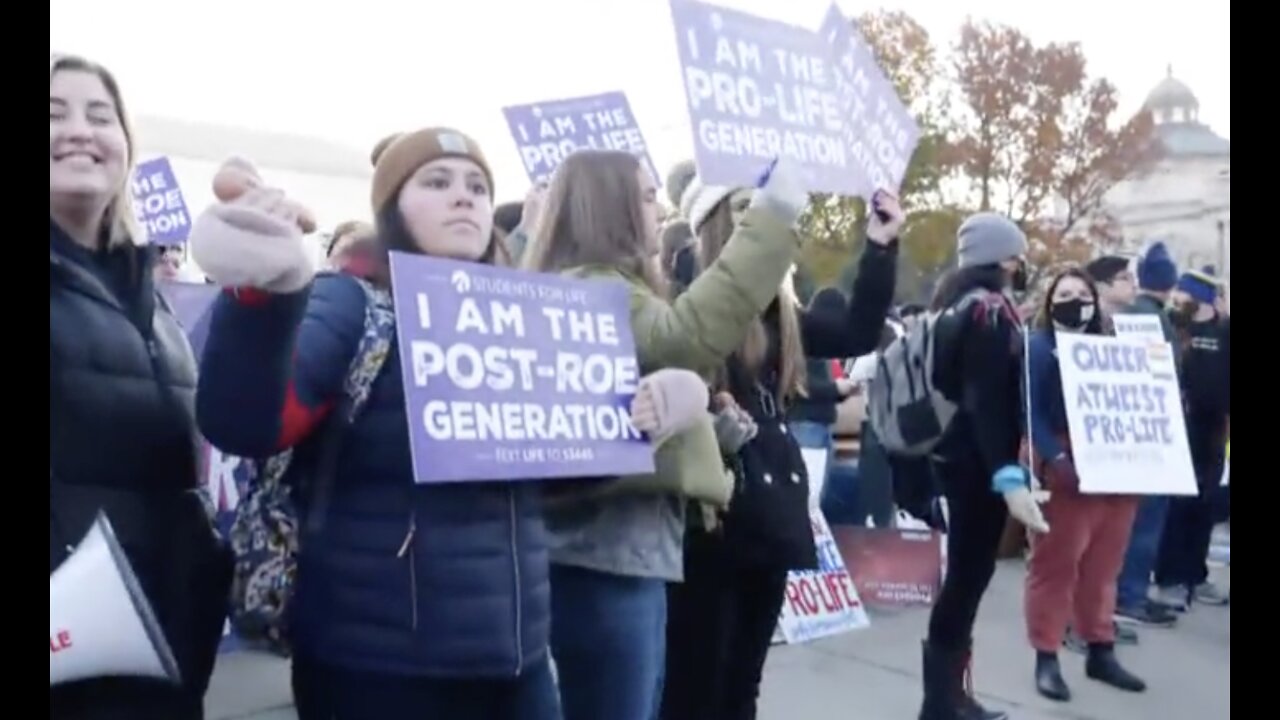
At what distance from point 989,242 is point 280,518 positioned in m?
3.20

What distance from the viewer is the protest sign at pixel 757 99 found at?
3.07m

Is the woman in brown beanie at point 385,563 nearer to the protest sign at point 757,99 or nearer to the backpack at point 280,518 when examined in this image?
the backpack at point 280,518

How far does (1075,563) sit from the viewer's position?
5.24 m

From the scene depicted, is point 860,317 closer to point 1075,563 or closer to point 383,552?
point 383,552

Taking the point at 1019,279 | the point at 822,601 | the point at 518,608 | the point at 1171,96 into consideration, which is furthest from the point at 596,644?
the point at 1171,96

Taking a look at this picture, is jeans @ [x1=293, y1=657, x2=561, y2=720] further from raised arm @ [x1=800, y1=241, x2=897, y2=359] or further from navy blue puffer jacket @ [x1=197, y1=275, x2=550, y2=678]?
raised arm @ [x1=800, y1=241, x2=897, y2=359]

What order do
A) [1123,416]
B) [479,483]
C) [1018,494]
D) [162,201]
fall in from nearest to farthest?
[479,483] → [1018,494] → [1123,416] → [162,201]

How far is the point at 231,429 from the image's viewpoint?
185 cm

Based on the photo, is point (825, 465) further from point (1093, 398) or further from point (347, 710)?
point (347, 710)

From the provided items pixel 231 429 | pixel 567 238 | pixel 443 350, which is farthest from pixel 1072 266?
pixel 231 429

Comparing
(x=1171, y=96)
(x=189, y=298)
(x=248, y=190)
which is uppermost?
(x=1171, y=96)

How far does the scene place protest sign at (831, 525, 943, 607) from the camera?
21.1 feet

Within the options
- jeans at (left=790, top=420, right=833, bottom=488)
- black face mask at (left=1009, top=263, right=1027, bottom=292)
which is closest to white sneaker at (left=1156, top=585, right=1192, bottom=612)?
jeans at (left=790, top=420, right=833, bottom=488)

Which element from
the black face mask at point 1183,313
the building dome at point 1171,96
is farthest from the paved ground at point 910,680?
the building dome at point 1171,96
